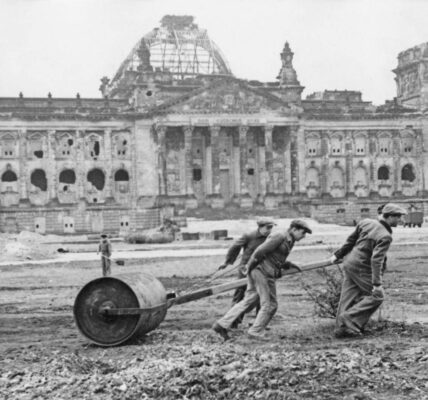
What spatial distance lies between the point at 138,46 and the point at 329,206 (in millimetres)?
22447

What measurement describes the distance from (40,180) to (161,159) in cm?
978

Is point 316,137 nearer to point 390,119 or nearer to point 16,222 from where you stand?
point 390,119

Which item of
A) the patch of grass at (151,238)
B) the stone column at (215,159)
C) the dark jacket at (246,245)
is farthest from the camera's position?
the stone column at (215,159)

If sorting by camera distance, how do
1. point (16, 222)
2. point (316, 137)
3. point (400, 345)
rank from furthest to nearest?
point (316, 137) → point (16, 222) → point (400, 345)

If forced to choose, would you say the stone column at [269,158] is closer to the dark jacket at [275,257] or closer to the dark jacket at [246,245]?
the dark jacket at [246,245]

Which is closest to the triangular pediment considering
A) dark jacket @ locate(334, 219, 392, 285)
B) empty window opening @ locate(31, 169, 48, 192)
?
empty window opening @ locate(31, 169, 48, 192)

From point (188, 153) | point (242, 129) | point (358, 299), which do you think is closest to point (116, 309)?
point (358, 299)

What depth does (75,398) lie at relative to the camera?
8.69 metres

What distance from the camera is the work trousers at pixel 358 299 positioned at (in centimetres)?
1111

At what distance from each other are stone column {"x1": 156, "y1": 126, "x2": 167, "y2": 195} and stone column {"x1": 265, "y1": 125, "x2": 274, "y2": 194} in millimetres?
8235

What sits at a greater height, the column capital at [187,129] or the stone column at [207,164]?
the column capital at [187,129]

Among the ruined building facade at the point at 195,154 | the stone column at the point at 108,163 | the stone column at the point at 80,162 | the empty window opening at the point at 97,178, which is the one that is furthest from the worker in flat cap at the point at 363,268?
the empty window opening at the point at 97,178

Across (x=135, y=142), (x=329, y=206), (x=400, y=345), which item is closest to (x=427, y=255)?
(x=400, y=345)

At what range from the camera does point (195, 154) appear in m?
64.1
